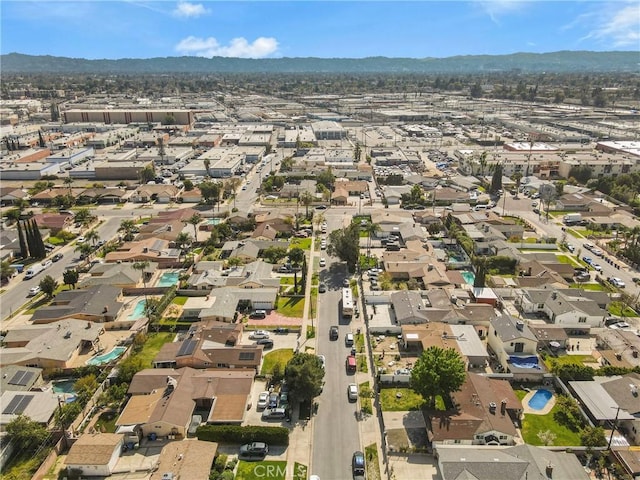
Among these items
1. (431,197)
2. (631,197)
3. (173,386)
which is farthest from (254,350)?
(631,197)

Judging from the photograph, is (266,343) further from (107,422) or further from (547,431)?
(547,431)

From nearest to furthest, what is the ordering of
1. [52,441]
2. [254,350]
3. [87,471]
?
[87,471]
[52,441]
[254,350]

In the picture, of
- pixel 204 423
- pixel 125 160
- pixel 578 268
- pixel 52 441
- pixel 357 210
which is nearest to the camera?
pixel 52 441

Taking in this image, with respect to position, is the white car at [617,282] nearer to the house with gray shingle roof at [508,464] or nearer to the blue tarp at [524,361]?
the blue tarp at [524,361]

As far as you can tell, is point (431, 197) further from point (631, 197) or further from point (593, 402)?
point (593, 402)

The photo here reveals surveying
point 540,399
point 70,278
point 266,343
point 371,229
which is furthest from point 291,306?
point 70,278

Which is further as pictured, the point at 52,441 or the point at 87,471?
the point at 52,441

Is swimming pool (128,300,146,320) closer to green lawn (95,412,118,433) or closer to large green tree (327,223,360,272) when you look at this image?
green lawn (95,412,118,433)
